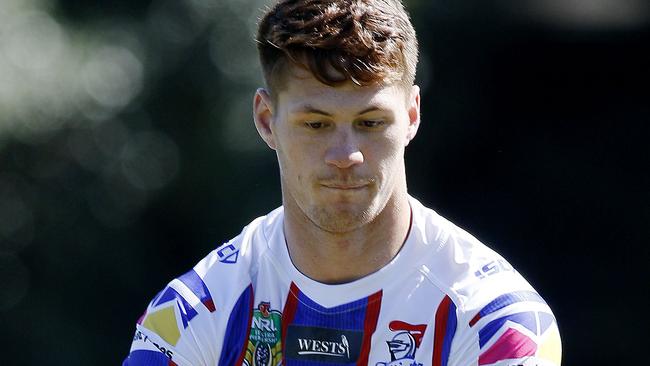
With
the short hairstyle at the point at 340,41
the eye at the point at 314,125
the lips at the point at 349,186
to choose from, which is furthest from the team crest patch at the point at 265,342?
the short hairstyle at the point at 340,41

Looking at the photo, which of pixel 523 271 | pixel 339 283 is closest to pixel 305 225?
pixel 339 283

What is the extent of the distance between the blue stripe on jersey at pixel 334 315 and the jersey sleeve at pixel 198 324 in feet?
0.52

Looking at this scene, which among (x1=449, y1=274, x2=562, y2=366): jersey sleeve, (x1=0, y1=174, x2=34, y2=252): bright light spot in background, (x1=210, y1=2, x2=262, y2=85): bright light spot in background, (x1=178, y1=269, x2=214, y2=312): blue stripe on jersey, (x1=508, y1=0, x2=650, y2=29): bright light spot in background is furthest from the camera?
(x1=0, y1=174, x2=34, y2=252): bright light spot in background

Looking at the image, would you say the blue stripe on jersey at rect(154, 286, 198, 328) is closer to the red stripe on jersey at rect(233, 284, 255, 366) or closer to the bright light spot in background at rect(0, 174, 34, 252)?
the red stripe on jersey at rect(233, 284, 255, 366)

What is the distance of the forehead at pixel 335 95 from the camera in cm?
354

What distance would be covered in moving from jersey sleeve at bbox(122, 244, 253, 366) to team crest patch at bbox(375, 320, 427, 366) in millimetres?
425

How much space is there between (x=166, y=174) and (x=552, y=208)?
7.17 feet

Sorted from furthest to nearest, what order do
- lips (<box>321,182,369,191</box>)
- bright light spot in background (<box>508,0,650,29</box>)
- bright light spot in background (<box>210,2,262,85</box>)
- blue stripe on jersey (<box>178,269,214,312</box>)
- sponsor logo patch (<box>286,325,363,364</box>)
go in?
bright light spot in background (<box>508,0,650,29</box>), bright light spot in background (<box>210,2,262,85</box>), blue stripe on jersey (<box>178,269,214,312</box>), sponsor logo patch (<box>286,325,363,364</box>), lips (<box>321,182,369,191</box>)

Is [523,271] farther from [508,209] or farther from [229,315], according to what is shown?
[229,315]

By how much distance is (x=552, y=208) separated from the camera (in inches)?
284

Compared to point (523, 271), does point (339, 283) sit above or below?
above

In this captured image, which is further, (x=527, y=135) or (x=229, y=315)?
(x=527, y=135)

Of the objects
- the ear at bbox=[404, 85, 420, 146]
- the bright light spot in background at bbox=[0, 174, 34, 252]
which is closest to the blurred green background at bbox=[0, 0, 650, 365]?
the bright light spot in background at bbox=[0, 174, 34, 252]

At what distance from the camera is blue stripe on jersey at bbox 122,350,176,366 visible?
3.73 metres
